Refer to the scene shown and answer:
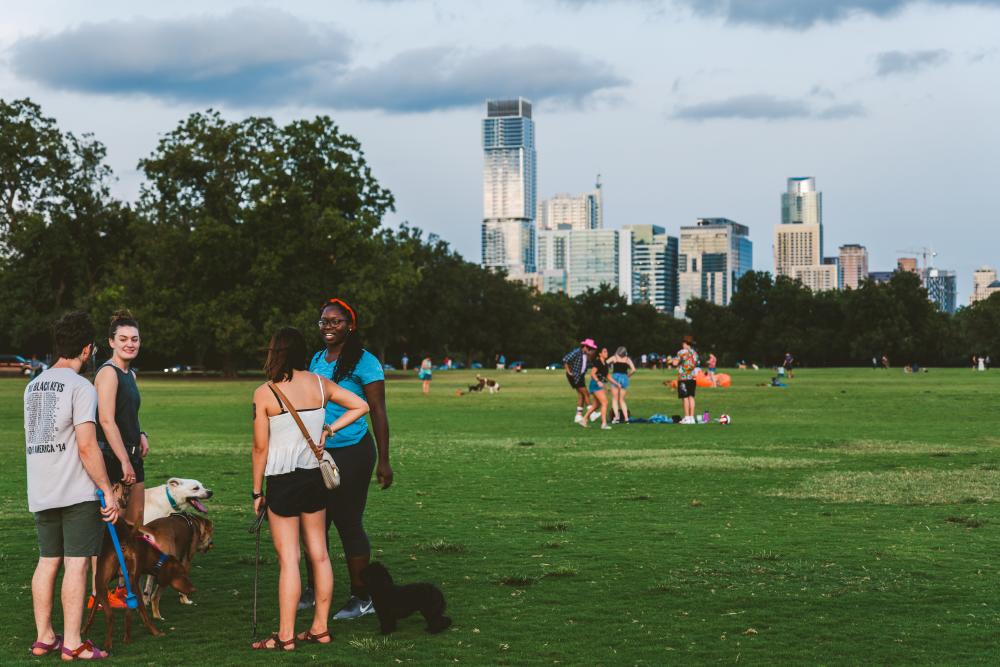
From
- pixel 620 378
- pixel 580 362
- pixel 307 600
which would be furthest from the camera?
pixel 620 378

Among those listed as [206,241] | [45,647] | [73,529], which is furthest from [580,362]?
[206,241]

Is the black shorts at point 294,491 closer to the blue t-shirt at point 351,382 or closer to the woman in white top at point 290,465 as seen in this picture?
the woman in white top at point 290,465

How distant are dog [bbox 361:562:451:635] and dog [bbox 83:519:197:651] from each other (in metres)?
1.27

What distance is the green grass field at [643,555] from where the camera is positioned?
689 centimetres

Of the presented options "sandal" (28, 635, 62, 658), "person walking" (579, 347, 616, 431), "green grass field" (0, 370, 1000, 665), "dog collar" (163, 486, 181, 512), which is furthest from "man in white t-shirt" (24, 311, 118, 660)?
"person walking" (579, 347, 616, 431)

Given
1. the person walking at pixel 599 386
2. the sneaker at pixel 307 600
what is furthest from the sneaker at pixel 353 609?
the person walking at pixel 599 386

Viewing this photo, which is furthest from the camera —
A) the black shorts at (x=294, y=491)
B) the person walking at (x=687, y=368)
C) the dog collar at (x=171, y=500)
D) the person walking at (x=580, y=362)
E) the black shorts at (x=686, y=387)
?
the person walking at (x=580, y=362)

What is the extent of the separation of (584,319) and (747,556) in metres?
133

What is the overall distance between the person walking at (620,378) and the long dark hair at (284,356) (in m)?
19.4

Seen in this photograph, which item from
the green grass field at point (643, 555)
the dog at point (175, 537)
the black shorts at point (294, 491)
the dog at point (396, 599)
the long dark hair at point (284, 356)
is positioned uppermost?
the long dark hair at point (284, 356)

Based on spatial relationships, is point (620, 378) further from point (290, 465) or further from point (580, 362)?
point (290, 465)

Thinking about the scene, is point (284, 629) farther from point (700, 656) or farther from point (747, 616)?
point (747, 616)

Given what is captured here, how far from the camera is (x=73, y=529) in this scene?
21.1 ft

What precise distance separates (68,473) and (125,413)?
887mm
